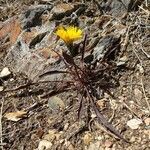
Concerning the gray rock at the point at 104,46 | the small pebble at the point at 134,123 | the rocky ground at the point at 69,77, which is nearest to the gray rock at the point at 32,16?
the rocky ground at the point at 69,77

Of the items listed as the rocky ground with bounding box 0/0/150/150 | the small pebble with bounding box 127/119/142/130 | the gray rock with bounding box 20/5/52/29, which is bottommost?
the small pebble with bounding box 127/119/142/130

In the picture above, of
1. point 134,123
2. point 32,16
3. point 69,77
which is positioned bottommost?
point 134,123

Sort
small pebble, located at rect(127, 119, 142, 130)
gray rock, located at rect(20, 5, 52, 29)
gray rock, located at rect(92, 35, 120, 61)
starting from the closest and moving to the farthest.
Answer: small pebble, located at rect(127, 119, 142, 130)
gray rock, located at rect(92, 35, 120, 61)
gray rock, located at rect(20, 5, 52, 29)

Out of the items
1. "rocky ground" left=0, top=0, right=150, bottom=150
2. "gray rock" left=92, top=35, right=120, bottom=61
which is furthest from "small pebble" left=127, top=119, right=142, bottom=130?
"gray rock" left=92, top=35, right=120, bottom=61

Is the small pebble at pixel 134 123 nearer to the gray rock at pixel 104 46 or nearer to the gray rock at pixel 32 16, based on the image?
the gray rock at pixel 104 46

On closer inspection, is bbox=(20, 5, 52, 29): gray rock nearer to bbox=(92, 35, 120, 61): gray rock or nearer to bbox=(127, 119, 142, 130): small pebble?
bbox=(92, 35, 120, 61): gray rock

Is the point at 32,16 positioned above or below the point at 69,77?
above

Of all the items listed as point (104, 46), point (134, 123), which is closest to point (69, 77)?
point (104, 46)

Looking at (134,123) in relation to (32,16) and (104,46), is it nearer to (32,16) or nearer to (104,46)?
(104,46)
